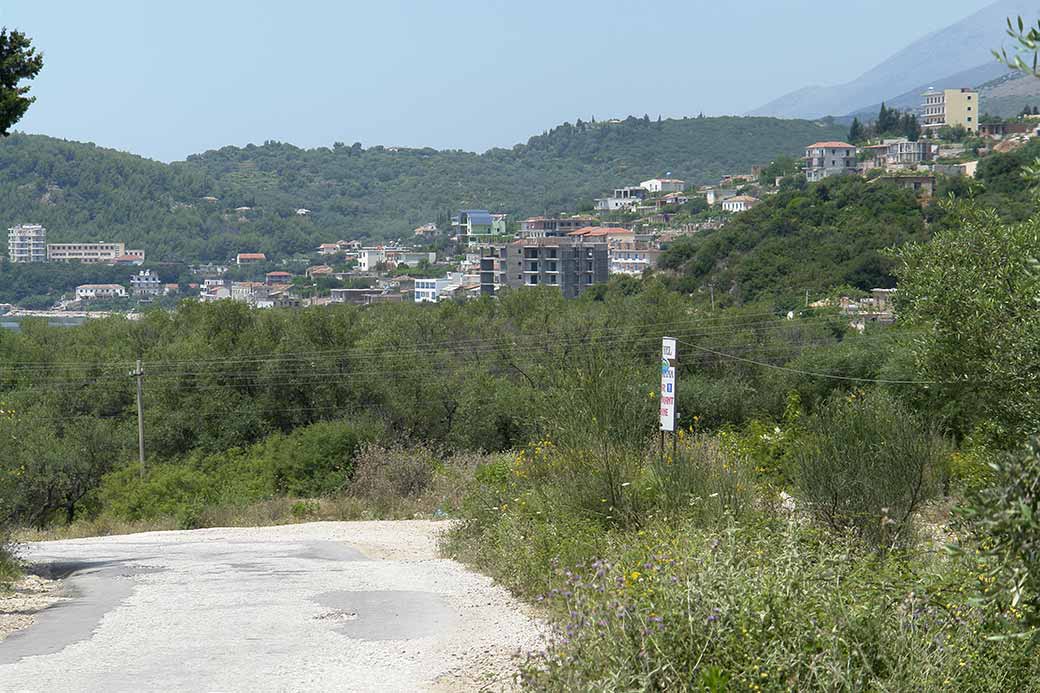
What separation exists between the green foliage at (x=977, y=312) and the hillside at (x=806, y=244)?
42.4m

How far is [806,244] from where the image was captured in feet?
219

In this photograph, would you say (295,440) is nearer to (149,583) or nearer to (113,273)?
(149,583)

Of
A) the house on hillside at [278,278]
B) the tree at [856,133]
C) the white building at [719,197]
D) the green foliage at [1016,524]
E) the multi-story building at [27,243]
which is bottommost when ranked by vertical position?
the house on hillside at [278,278]

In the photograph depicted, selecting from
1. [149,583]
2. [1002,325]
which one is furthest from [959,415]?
[149,583]

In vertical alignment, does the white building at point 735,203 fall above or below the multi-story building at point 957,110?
below

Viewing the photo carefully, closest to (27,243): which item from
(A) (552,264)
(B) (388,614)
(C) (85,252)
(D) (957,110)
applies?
(C) (85,252)

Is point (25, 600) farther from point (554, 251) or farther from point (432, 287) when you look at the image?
point (432, 287)

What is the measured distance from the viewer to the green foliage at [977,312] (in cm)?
993

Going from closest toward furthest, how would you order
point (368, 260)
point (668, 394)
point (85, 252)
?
point (668, 394) → point (85, 252) → point (368, 260)

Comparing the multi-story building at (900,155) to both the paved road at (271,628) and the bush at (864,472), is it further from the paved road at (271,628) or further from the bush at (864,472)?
the bush at (864,472)

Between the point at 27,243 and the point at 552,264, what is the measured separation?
85.9 m

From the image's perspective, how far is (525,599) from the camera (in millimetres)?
10289

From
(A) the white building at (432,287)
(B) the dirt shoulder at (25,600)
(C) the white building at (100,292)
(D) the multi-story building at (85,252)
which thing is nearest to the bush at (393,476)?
(B) the dirt shoulder at (25,600)

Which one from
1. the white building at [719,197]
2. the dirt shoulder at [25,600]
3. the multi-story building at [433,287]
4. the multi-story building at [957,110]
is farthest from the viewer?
the multi-story building at [957,110]
